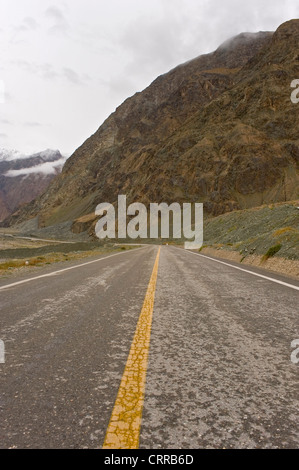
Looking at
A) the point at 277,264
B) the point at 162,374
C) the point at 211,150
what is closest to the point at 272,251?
the point at 277,264

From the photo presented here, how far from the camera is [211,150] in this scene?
89.9 metres

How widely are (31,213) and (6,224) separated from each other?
3548cm

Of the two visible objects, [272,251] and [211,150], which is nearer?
[272,251]

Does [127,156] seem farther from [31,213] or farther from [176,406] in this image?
[176,406]

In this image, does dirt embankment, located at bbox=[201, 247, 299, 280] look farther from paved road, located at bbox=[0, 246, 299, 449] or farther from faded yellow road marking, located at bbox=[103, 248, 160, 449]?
faded yellow road marking, located at bbox=[103, 248, 160, 449]

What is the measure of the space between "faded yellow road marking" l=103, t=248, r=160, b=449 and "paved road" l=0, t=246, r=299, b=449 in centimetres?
4

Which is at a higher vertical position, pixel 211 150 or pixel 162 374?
pixel 211 150

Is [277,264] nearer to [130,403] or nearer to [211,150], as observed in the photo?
[130,403]

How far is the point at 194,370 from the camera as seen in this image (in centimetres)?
245

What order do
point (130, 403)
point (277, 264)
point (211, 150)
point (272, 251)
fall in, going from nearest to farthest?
point (130, 403), point (277, 264), point (272, 251), point (211, 150)

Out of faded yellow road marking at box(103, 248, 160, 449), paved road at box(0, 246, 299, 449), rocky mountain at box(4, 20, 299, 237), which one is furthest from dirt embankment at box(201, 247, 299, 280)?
rocky mountain at box(4, 20, 299, 237)

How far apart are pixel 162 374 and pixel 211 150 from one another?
307 ft

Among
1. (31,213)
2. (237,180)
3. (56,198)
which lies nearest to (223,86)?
(237,180)

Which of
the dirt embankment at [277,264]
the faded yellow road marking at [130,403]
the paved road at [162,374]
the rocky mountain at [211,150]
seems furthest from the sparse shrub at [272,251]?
the rocky mountain at [211,150]
